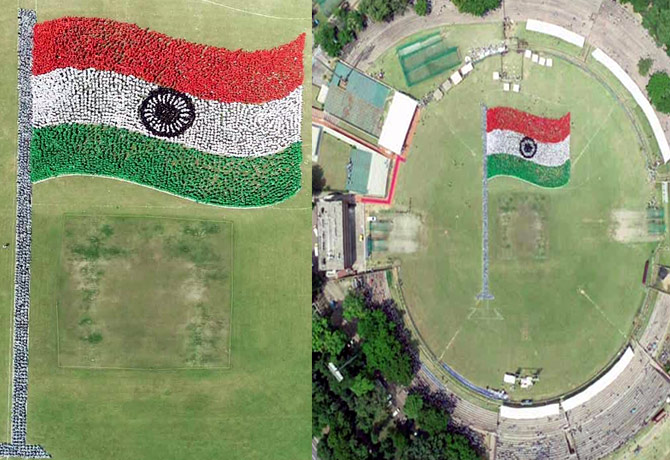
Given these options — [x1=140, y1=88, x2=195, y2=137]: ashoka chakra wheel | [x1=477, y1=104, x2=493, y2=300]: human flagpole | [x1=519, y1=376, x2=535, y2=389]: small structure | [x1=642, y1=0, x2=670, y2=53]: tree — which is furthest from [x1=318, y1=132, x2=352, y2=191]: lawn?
[x1=642, y1=0, x2=670, y2=53]: tree

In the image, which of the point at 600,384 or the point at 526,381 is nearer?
the point at 526,381

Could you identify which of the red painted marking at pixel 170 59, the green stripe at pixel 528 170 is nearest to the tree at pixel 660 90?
the green stripe at pixel 528 170

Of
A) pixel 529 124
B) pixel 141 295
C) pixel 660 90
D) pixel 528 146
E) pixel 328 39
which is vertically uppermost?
pixel 328 39

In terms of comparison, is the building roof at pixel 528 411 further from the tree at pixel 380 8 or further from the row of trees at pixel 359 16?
the tree at pixel 380 8

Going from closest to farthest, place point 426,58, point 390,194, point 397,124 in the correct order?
point 397,124, point 390,194, point 426,58

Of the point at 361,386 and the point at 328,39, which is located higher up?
the point at 328,39

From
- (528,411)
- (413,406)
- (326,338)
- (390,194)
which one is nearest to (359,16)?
(390,194)

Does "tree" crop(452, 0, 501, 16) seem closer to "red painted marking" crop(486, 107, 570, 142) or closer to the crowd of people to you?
"red painted marking" crop(486, 107, 570, 142)

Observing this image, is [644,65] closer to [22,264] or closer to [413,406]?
[413,406]
